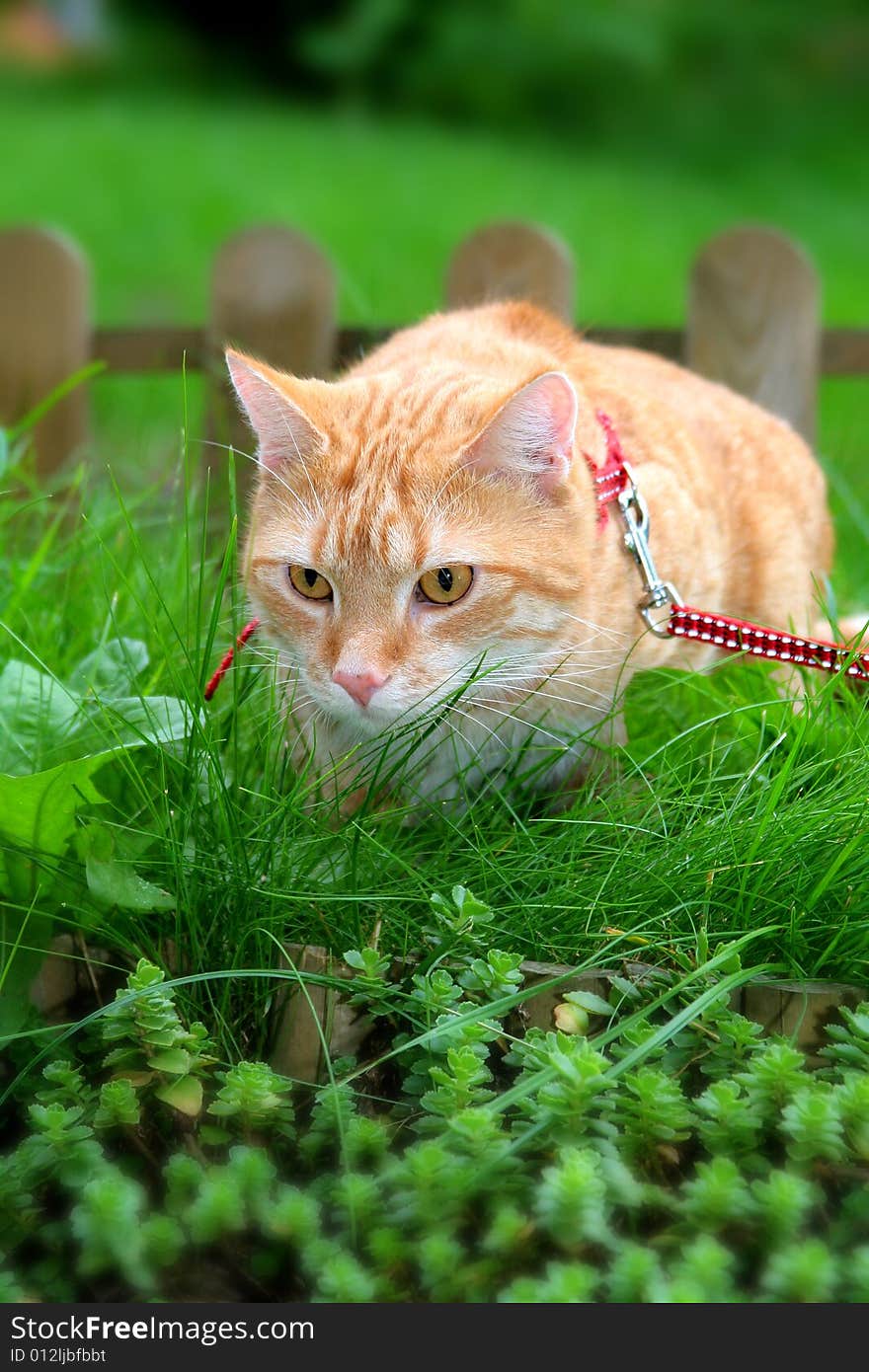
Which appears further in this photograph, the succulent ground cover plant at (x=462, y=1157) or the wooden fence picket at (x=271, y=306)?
the wooden fence picket at (x=271, y=306)

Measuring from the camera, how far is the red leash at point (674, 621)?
6.42 ft

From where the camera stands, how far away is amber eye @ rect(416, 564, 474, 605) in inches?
69.8

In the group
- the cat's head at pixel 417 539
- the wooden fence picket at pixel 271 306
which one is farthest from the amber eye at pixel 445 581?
the wooden fence picket at pixel 271 306

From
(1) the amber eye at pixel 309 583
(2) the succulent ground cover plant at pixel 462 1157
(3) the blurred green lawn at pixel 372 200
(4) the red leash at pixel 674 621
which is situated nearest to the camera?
(2) the succulent ground cover plant at pixel 462 1157

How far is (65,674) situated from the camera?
221 centimetres

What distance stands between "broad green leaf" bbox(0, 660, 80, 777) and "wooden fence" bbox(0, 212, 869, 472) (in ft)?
6.03

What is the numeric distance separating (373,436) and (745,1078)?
3.21ft

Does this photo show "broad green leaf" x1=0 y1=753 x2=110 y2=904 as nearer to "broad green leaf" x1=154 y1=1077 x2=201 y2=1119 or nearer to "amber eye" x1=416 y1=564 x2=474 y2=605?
"broad green leaf" x1=154 y1=1077 x2=201 y2=1119

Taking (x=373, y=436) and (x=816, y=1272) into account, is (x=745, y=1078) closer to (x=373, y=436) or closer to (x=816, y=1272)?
(x=816, y=1272)

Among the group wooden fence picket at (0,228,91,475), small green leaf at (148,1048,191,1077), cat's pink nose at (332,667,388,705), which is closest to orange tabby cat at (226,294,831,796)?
cat's pink nose at (332,667,388,705)

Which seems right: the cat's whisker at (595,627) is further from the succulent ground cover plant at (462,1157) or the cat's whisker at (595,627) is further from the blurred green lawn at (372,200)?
the blurred green lawn at (372,200)

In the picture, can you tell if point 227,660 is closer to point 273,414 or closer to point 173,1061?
point 273,414

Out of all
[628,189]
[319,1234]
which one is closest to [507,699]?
[319,1234]

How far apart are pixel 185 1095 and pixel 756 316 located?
2895mm
